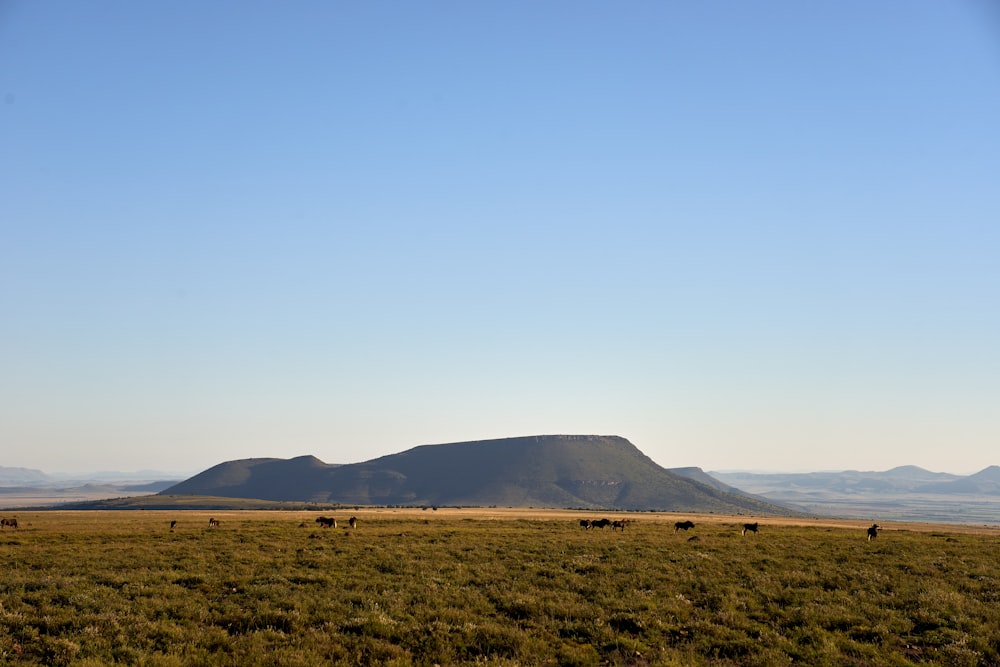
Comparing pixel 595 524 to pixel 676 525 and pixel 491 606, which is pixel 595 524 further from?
pixel 491 606

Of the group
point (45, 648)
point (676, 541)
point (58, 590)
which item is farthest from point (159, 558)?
point (676, 541)

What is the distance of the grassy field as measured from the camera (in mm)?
19078

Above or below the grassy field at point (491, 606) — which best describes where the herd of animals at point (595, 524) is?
below

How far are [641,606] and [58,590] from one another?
20.6m

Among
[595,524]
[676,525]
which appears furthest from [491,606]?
[595,524]

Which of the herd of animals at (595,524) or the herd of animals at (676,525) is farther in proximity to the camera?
the herd of animals at (595,524)

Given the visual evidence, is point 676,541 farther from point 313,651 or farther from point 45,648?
point 45,648

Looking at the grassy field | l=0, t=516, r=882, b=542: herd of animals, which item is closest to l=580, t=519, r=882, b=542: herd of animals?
l=0, t=516, r=882, b=542: herd of animals

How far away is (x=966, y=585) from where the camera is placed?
28938 millimetres

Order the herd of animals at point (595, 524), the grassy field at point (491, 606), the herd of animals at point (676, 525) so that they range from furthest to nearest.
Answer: the herd of animals at point (595, 524)
the herd of animals at point (676, 525)
the grassy field at point (491, 606)

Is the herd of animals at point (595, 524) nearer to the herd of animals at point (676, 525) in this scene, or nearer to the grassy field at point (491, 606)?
the herd of animals at point (676, 525)

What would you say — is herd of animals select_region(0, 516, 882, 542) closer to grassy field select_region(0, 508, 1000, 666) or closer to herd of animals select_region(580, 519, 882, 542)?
herd of animals select_region(580, 519, 882, 542)

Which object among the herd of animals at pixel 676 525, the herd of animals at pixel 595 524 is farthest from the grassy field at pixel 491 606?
the herd of animals at pixel 595 524

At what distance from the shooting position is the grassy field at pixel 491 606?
1908 centimetres
